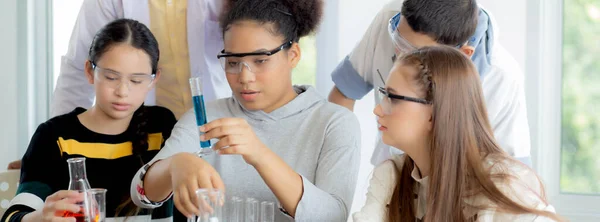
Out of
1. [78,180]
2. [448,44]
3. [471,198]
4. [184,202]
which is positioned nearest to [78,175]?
[78,180]

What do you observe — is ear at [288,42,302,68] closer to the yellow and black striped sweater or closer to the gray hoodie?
the gray hoodie

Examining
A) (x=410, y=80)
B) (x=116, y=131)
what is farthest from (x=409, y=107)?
(x=116, y=131)

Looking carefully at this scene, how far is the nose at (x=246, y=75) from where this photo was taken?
1930mm

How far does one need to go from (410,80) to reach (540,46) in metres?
1.50

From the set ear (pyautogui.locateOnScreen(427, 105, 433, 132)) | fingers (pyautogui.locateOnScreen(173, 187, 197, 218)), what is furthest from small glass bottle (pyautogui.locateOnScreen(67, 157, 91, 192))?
ear (pyautogui.locateOnScreen(427, 105, 433, 132))

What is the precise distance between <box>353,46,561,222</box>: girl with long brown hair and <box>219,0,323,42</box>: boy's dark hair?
387 millimetres

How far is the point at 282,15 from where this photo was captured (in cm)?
203

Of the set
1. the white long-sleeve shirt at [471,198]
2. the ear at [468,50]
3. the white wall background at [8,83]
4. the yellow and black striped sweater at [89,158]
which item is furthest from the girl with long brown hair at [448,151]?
the white wall background at [8,83]

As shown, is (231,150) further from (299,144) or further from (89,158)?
(89,158)

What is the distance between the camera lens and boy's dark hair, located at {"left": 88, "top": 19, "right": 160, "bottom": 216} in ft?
7.25

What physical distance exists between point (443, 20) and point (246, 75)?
57 centimetres

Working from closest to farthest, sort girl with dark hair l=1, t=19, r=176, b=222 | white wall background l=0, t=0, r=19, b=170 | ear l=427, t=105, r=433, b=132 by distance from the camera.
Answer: ear l=427, t=105, r=433, b=132 → girl with dark hair l=1, t=19, r=176, b=222 → white wall background l=0, t=0, r=19, b=170

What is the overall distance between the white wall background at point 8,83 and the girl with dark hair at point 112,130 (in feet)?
4.48

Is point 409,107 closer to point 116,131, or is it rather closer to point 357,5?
point 116,131
